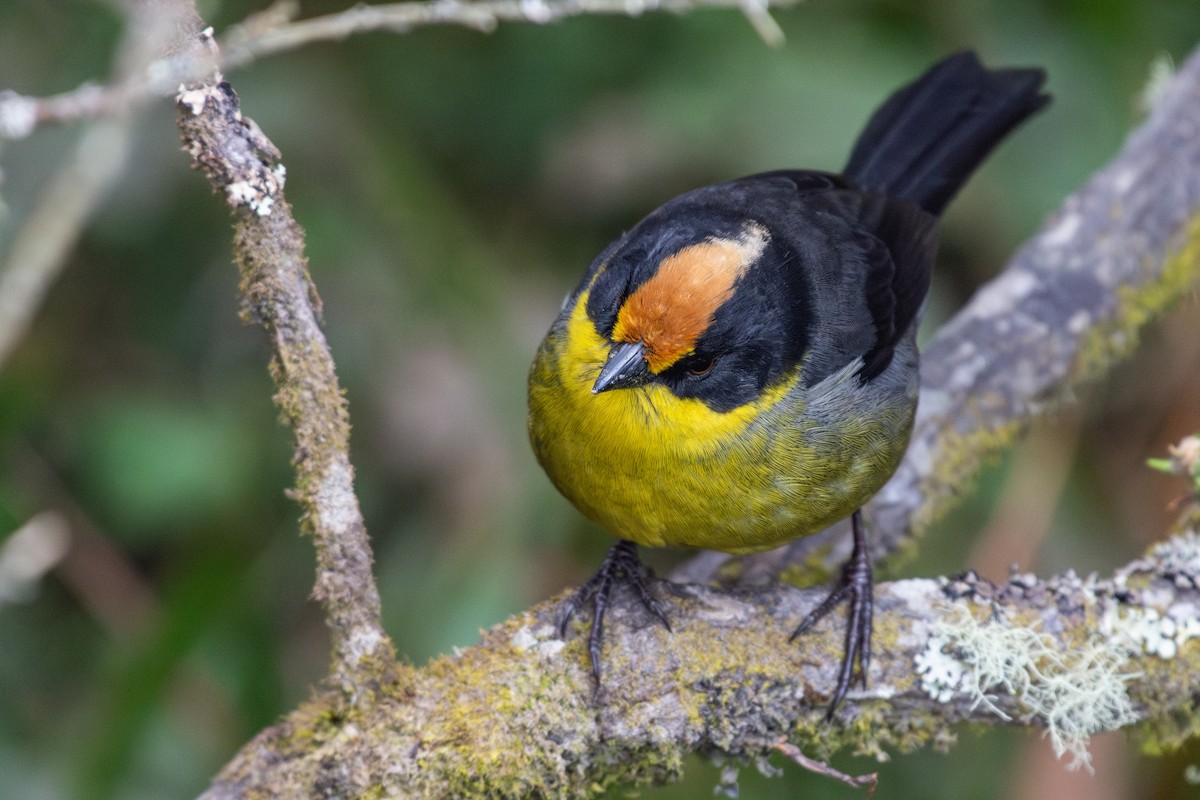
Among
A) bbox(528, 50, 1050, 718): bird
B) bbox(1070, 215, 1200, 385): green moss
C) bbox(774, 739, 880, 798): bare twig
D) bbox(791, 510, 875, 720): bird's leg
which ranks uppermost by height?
bbox(528, 50, 1050, 718): bird

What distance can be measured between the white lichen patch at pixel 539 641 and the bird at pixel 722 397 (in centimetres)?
5

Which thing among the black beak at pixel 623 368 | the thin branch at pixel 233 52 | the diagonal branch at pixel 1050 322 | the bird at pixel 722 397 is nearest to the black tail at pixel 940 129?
the diagonal branch at pixel 1050 322

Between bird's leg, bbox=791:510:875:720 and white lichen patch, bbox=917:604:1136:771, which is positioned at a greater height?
bird's leg, bbox=791:510:875:720

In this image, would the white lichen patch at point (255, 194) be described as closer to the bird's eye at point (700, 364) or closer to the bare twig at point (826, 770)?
the bird's eye at point (700, 364)

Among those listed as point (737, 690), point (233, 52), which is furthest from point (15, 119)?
point (737, 690)

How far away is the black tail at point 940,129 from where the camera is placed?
3705 mm

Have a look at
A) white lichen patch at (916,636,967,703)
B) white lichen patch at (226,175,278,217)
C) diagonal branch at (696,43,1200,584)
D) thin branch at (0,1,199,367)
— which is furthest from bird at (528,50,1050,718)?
thin branch at (0,1,199,367)

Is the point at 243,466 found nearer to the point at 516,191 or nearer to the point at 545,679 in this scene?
the point at 516,191

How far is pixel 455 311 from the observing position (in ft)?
13.5

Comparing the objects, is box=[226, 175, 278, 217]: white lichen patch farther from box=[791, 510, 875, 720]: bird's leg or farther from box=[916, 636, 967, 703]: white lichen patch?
box=[916, 636, 967, 703]: white lichen patch

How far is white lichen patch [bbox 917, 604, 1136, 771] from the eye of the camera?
99.5 inches

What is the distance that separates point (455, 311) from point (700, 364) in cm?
170

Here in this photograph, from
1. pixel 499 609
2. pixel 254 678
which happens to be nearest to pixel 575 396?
pixel 499 609

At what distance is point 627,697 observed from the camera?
2.42 m
